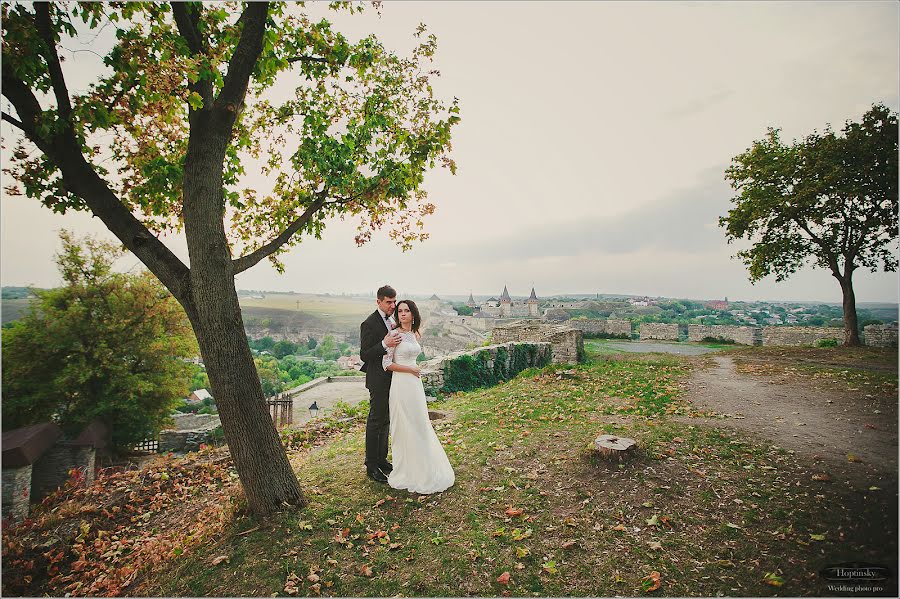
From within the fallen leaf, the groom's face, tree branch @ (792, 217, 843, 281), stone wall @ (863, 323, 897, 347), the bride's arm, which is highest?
tree branch @ (792, 217, 843, 281)

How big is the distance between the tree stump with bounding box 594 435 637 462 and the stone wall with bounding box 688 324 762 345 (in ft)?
63.3

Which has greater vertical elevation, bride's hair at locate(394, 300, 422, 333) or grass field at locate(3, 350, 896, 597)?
bride's hair at locate(394, 300, 422, 333)

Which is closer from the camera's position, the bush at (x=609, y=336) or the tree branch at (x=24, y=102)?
the tree branch at (x=24, y=102)

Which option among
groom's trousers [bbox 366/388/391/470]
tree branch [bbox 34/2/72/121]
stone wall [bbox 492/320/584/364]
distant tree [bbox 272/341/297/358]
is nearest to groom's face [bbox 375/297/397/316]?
groom's trousers [bbox 366/388/391/470]

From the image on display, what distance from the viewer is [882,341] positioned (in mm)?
4125

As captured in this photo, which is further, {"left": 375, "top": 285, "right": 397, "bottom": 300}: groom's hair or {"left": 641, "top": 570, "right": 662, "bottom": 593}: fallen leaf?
{"left": 375, "top": 285, "right": 397, "bottom": 300}: groom's hair

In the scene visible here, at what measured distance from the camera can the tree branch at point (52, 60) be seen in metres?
3.75

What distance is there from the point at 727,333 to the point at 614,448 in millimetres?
19940

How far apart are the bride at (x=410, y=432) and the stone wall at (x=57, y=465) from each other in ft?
53.9

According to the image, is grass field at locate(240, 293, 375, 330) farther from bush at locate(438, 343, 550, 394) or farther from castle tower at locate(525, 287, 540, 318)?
castle tower at locate(525, 287, 540, 318)

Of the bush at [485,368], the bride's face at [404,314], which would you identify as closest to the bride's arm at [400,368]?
the bride's face at [404,314]

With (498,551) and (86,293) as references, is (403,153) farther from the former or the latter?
(86,293)

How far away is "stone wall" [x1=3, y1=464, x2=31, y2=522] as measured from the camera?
31.0 feet

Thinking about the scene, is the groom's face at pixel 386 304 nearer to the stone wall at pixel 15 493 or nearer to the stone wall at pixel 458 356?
the stone wall at pixel 458 356
